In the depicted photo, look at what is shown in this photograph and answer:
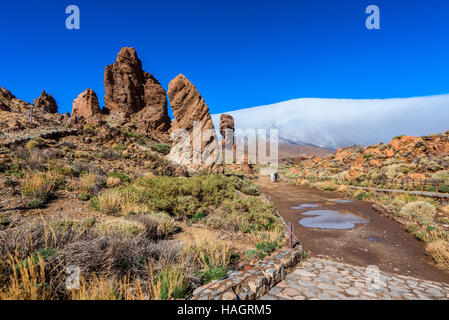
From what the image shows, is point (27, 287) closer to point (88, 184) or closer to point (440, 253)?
point (88, 184)

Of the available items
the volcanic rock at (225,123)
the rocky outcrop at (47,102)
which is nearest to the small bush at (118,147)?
the volcanic rock at (225,123)

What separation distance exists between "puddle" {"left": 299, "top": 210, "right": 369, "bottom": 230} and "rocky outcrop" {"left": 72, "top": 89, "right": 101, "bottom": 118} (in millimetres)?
43351

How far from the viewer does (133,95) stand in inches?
1738

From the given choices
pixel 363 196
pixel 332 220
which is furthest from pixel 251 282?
pixel 363 196

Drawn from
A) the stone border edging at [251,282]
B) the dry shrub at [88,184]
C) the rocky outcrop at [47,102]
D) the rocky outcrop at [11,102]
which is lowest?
the stone border edging at [251,282]

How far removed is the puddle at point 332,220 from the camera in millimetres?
9041

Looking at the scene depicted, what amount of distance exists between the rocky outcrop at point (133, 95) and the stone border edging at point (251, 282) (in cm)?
4161

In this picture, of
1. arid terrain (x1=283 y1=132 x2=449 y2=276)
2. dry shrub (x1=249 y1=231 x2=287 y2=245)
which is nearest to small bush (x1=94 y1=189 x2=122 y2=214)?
dry shrub (x1=249 y1=231 x2=287 y2=245)

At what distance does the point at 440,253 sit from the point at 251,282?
5.75 metres

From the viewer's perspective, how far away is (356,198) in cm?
1611

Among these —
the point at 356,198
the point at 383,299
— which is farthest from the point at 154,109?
the point at 383,299

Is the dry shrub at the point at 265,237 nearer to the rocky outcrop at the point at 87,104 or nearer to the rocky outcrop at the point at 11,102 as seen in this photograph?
the rocky outcrop at the point at 11,102

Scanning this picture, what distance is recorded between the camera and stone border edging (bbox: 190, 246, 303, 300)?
319 centimetres

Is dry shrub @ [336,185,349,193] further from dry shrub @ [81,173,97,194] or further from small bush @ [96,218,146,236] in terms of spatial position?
dry shrub @ [81,173,97,194]
